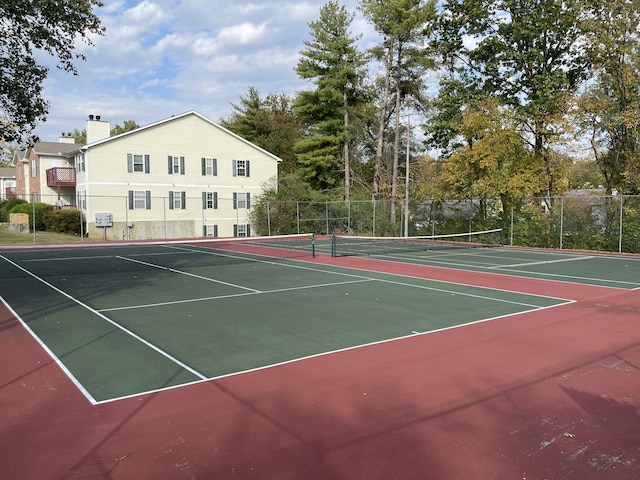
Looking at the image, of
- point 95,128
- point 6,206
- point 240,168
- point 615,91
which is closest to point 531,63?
point 615,91

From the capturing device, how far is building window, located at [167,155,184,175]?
37.0 metres

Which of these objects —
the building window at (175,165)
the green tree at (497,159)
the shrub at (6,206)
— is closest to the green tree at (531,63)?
the green tree at (497,159)

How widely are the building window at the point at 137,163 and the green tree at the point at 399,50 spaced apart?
1719 cm

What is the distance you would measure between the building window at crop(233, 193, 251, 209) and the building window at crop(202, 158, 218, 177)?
248cm

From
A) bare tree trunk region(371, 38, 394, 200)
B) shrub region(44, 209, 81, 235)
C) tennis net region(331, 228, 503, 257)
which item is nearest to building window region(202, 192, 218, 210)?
shrub region(44, 209, 81, 235)

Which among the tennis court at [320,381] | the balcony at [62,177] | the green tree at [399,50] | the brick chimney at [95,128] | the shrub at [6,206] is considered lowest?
the tennis court at [320,381]

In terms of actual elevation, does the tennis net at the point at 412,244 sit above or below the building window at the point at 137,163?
below

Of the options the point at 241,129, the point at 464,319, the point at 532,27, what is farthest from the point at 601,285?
the point at 241,129

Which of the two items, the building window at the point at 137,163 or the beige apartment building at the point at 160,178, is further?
the building window at the point at 137,163

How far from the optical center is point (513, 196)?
27234mm

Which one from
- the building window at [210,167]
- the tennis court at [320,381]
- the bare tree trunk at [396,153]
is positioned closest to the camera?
the tennis court at [320,381]

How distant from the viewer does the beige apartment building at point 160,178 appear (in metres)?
34.1

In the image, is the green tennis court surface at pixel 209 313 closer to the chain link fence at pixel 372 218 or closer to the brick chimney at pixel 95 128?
the chain link fence at pixel 372 218

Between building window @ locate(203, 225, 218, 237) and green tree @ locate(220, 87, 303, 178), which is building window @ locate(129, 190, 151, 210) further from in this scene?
green tree @ locate(220, 87, 303, 178)
